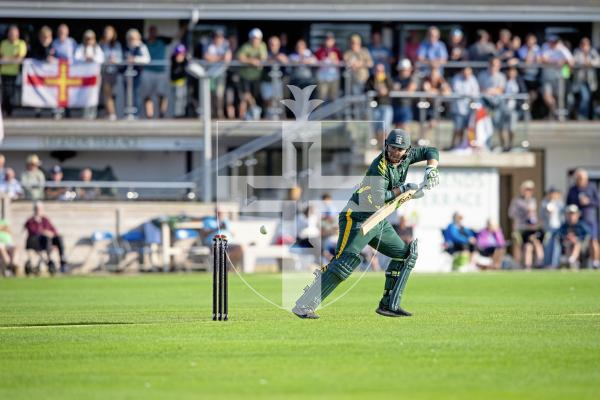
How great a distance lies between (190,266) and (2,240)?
13.7ft

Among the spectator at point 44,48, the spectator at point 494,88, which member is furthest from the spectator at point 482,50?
the spectator at point 44,48

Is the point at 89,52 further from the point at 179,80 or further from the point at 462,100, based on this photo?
the point at 462,100

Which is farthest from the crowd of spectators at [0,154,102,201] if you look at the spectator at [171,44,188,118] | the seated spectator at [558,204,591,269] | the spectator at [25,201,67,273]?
Result: the seated spectator at [558,204,591,269]

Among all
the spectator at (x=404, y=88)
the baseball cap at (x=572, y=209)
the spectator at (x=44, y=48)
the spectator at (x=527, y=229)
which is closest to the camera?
the baseball cap at (x=572, y=209)

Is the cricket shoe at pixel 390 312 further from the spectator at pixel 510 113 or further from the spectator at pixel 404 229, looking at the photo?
the spectator at pixel 510 113

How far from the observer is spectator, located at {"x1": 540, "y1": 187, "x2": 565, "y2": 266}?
3038 cm

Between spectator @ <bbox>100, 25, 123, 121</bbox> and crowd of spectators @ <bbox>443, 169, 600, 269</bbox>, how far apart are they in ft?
28.8

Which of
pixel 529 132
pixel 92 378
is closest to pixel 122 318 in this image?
pixel 92 378

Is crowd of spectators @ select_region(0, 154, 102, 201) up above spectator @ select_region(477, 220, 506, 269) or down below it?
above

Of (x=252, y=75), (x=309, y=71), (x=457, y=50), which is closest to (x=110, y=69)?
(x=252, y=75)

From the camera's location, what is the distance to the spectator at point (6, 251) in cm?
2823

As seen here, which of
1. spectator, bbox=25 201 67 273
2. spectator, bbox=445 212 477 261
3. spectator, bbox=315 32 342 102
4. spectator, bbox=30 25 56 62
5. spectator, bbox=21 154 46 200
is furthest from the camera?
spectator, bbox=30 25 56 62

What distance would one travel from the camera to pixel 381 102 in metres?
30.4

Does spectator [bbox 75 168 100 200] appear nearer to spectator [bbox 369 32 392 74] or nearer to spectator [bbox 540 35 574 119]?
spectator [bbox 369 32 392 74]
